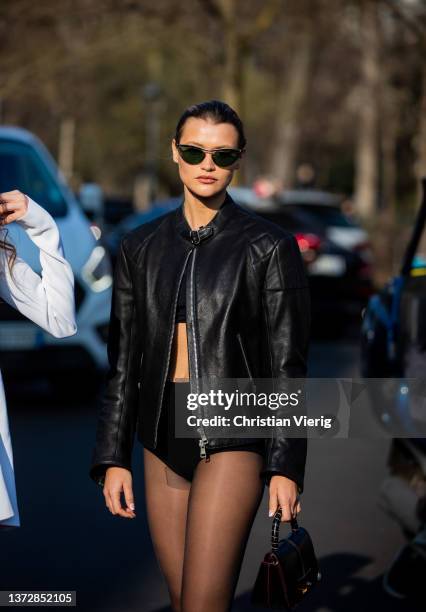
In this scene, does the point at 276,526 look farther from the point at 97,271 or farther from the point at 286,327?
the point at 97,271

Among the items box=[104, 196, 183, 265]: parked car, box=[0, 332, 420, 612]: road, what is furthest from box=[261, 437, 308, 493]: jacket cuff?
box=[104, 196, 183, 265]: parked car

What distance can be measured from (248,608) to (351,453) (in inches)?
156

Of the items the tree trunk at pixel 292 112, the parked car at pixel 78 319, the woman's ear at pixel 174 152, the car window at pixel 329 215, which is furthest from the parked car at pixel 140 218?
the tree trunk at pixel 292 112

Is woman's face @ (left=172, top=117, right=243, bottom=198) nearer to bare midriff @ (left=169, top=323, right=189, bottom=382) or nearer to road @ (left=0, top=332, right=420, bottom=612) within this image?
bare midriff @ (left=169, top=323, right=189, bottom=382)

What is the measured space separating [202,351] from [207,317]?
0.31 feet

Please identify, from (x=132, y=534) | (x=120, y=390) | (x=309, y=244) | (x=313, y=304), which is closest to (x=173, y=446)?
(x=120, y=390)

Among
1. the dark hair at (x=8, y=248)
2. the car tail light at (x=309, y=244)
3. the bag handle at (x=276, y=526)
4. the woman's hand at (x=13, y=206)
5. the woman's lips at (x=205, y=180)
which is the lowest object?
the car tail light at (x=309, y=244)

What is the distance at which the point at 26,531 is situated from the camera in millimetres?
6887

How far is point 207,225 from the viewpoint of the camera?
3.87 meters

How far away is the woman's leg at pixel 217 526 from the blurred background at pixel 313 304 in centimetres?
130

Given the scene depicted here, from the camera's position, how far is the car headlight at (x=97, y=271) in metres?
10.6

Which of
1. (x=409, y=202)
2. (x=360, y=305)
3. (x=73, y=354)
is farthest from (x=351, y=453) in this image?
(x=409, y=202)

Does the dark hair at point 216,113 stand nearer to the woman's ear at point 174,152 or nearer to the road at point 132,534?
the woman's ear at point 174,152

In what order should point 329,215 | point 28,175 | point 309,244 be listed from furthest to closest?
1. point 329,215
2. point 309,244
3. point 28,175
